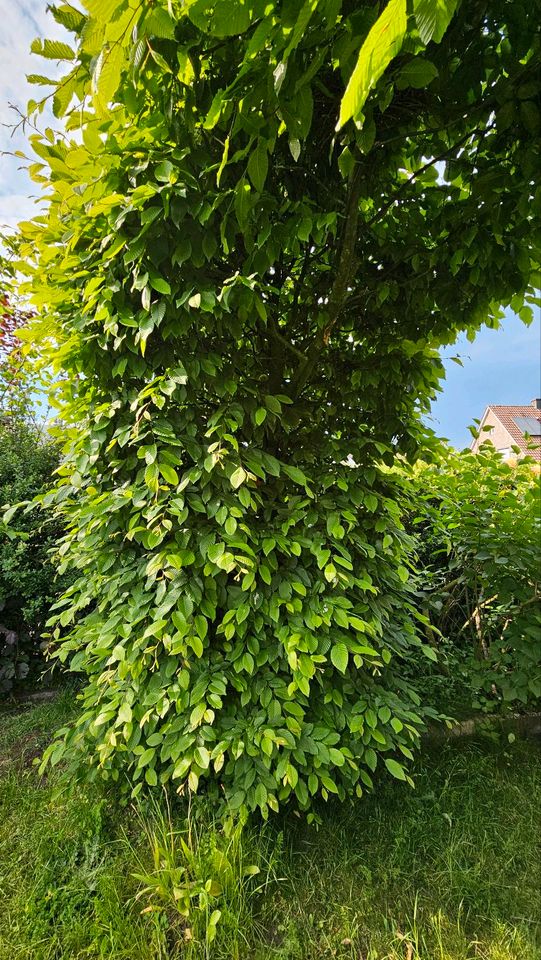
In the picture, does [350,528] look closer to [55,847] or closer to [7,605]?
[55,847]

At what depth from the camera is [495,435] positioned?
212 centimetres

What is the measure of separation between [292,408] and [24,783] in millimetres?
A: 2202

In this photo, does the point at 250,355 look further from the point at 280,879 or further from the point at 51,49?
the point at 280,879

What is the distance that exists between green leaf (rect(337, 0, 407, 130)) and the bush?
9.67 feet

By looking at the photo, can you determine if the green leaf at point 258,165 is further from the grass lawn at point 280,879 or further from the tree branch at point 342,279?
the grass lawn at point 280,879

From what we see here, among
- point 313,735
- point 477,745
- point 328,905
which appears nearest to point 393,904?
point 328,905

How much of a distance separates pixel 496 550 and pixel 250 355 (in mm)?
1479

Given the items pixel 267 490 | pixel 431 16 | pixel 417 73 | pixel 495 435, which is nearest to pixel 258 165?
pixel 417 73

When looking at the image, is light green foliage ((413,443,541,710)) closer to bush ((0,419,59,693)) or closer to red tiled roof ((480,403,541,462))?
red tiled roof ((480,403,541,462))

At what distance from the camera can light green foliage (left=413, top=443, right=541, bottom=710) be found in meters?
2.06

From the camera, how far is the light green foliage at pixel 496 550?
2.06 metres

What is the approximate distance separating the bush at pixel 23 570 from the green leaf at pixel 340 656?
2.21m

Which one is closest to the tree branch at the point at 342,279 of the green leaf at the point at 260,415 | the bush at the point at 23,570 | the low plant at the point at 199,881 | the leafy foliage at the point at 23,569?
the green leaf at the point at 260,415

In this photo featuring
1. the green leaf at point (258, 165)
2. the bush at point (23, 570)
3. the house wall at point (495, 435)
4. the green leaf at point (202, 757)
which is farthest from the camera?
the bush at point (23, 570)
